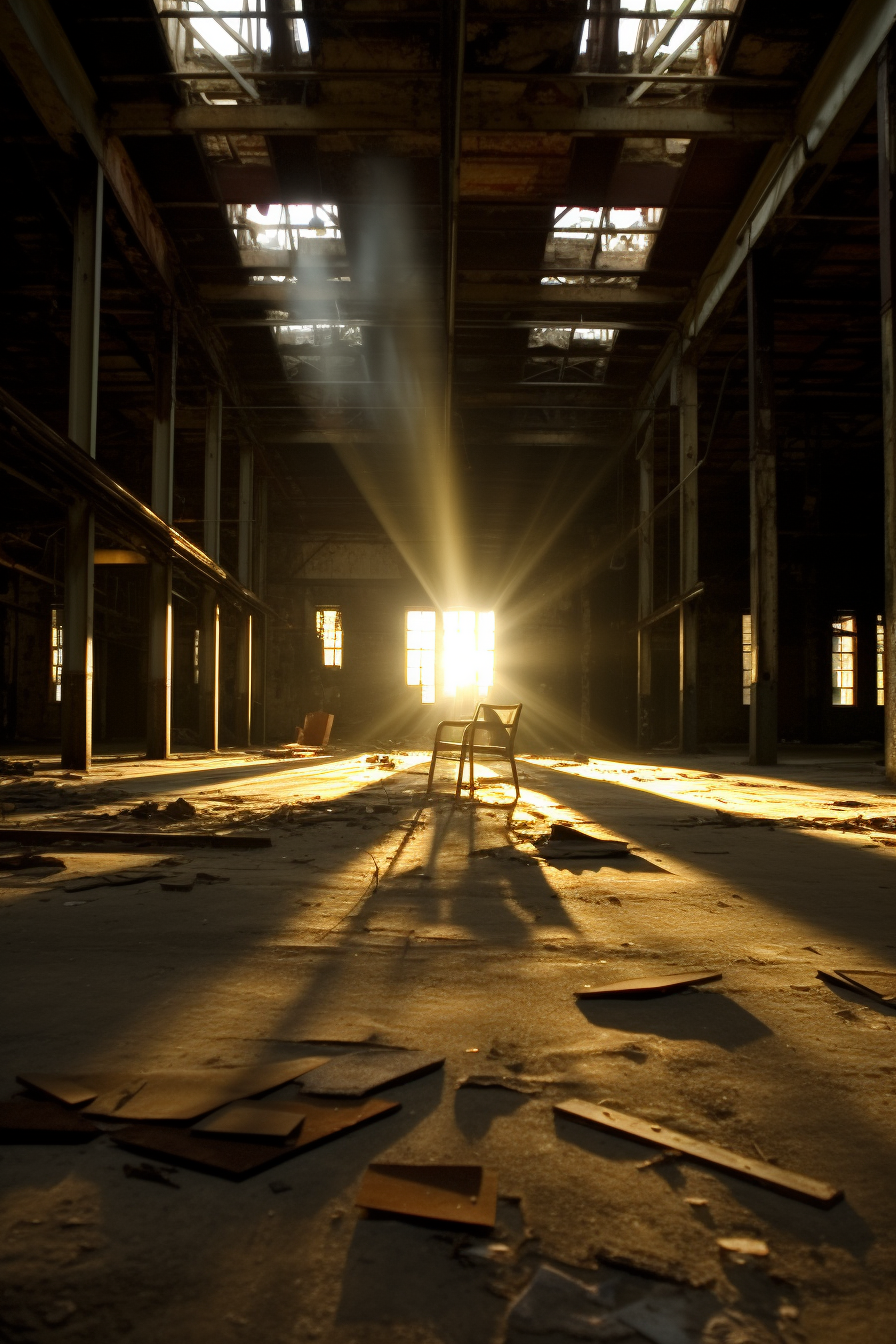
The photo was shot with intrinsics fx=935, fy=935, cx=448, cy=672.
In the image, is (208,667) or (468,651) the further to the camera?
(468,651)

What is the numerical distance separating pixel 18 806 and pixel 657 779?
6.50 m

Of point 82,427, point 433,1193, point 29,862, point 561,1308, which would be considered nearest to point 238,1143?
point 433,1193

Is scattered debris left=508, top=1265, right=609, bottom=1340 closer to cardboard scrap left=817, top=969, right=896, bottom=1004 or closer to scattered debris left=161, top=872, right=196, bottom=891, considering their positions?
cardboard scrap left=817, top=969, right=896, bottom=1004

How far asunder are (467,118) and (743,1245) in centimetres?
1171

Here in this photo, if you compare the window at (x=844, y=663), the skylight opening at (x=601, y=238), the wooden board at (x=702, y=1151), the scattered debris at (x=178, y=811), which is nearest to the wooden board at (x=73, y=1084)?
the wooden board at (x=702, y=1151)

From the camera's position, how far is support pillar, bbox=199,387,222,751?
1658 cm

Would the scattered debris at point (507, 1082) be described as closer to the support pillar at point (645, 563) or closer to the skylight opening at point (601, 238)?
the skylight opening at point (601, 238)

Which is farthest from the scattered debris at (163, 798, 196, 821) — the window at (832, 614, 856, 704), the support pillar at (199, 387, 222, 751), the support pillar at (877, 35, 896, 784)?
the window at (832, 614, 856, 704)

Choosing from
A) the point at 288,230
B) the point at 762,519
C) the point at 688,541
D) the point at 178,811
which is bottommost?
the point at 178,811

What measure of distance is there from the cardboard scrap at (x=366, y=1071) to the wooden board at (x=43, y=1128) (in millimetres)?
331

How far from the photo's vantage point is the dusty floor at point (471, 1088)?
0.96 metres

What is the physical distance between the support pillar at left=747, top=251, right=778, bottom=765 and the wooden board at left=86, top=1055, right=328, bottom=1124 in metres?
10.9

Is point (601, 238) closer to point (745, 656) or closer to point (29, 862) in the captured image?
point (29, 862)

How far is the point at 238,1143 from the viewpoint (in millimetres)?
1282
